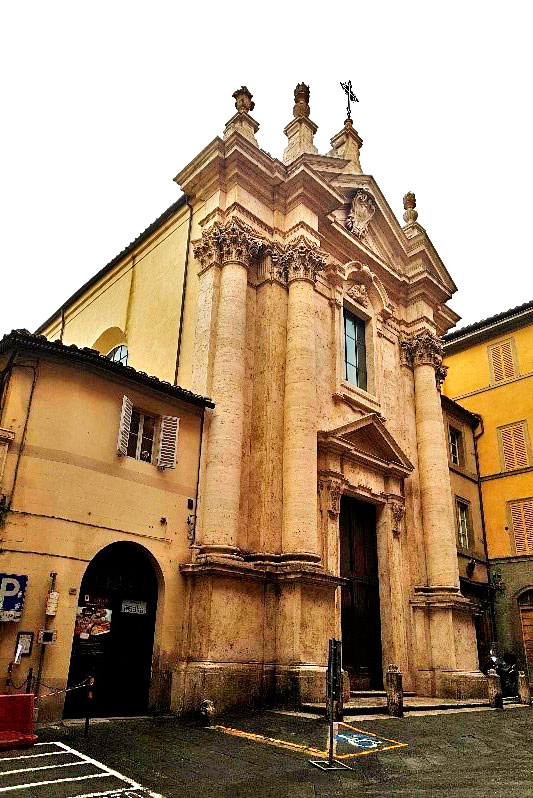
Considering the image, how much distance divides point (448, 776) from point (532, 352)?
22.6 metres

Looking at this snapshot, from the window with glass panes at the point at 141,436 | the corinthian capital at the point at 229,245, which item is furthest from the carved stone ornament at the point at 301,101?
the window with glass panes at the point at 141,436

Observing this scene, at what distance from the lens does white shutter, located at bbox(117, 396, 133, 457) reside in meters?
12.1

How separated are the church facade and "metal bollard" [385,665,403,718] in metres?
1.44

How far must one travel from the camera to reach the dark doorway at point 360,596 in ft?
51.0

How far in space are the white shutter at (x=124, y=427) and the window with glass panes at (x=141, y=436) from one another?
17.1 inches

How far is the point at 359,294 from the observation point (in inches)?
768

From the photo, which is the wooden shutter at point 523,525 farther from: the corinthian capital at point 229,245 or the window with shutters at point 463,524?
the corinthian capital at point 229,245

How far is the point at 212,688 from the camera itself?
37.5 ft

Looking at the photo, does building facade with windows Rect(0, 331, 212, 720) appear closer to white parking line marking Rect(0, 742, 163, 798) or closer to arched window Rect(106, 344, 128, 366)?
white parking line marking Rect(0, 742, 163, 798)

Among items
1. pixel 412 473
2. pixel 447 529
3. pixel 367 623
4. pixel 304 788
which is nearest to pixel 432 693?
pixel 367 623

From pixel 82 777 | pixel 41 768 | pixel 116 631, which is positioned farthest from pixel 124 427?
pixel 82 777

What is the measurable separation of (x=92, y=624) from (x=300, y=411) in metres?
6.51

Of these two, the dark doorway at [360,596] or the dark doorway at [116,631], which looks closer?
the dark doorway at [116,631]

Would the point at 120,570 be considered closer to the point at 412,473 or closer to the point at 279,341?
the point at 279,341
